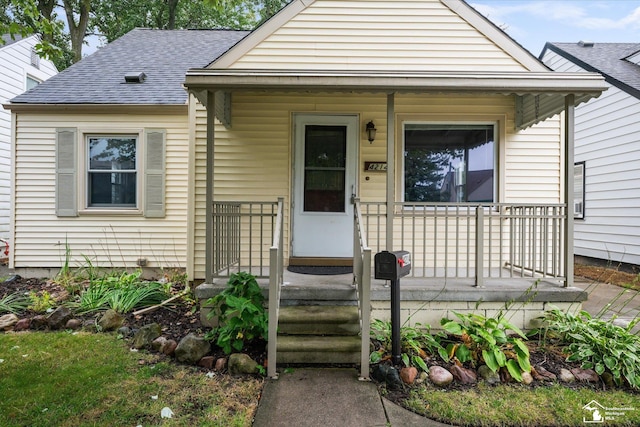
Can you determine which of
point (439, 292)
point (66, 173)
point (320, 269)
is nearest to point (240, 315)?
point (320, 269)

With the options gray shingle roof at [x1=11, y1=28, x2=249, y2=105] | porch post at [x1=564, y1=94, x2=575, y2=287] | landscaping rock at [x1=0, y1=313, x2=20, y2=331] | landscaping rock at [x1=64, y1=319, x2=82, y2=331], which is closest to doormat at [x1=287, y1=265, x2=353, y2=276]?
porch post at [x1=564, y1=94, x2=575, y2=287]

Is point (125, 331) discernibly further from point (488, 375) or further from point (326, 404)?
point (488, 375)

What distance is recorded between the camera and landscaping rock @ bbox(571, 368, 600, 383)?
294cm

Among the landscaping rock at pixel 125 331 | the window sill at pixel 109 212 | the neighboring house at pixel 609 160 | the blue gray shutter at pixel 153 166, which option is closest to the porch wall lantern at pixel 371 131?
the blue gray shutter at pixel 153 166

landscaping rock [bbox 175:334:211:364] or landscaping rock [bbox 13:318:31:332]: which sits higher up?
landscaping rock [bbox 175:334:211:364]

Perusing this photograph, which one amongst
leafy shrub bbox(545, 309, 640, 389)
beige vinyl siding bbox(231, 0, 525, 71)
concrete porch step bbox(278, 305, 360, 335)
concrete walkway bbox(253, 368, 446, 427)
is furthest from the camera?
beige vinyl siding bbox(231, 0, 525, 71)

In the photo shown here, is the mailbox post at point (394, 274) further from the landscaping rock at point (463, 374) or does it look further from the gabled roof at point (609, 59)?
the gabled roof at point (609, 59)

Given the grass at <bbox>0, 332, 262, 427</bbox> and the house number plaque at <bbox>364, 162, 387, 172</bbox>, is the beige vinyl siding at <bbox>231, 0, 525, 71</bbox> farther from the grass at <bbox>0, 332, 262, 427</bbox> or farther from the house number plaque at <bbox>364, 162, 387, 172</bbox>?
the grass at <bbox>0, 332, 262, 427</bbox>

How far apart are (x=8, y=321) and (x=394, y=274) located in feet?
14.9

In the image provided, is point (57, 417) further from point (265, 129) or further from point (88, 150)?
point (88, 150)

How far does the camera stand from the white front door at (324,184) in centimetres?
495

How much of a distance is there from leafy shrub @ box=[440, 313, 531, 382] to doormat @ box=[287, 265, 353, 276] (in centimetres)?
154

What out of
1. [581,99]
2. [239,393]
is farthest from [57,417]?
[581,99]

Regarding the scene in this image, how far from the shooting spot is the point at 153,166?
623cm
